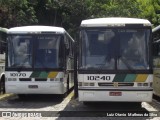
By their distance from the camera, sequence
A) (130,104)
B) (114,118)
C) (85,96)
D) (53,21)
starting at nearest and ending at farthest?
(114,118) < (85,96) < (130,104) < (53,21)

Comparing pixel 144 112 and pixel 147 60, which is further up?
pixel 147 60

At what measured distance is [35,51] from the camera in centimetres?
1844

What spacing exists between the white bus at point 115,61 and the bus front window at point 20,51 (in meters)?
3.90

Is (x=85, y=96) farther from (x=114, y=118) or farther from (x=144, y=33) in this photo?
(x=144, y=33)

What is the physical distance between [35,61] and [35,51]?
0.41 metres

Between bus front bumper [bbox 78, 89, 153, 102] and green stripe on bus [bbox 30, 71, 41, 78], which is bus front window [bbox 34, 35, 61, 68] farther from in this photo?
bus front bumper [bbox 78, 89, 153, 102]

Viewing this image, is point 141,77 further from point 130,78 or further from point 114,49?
point 114,49

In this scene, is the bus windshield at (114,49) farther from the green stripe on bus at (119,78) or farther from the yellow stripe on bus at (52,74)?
the yellow stripe on bus at (52,74)

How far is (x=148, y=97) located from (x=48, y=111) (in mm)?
3397

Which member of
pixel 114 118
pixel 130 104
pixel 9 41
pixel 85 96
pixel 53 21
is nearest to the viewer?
pixel 114 118

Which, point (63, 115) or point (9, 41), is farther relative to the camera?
point (9, 41)

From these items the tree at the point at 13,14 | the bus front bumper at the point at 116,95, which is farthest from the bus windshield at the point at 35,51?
the tree at the point at 13,14

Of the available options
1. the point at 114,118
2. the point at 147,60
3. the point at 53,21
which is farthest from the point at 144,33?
the point at 53,21

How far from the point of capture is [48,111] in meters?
15.4
